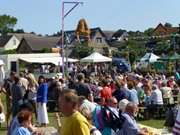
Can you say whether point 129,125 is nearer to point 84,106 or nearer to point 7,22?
point 84,106

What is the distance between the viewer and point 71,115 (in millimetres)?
5973

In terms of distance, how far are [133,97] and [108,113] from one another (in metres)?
7.01

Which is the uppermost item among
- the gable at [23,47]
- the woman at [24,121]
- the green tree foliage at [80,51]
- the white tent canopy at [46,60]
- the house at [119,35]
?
the house at [119,35]

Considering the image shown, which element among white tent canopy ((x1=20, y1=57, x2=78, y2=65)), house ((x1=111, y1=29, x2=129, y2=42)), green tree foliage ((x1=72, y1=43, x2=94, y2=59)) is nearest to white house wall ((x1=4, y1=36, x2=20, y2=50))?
house ((x1=111, y1=29, x2=129, y2=42))

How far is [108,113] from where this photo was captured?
374 inches

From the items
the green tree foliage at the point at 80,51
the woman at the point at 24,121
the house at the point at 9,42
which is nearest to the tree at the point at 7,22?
the house at the point at 9,42

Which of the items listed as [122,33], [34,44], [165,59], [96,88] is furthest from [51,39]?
[96,88]

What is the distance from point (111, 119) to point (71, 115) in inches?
140

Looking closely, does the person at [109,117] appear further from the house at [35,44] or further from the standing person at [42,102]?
the house at [35,44]

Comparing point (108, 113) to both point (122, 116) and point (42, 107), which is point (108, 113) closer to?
point (122, 116)

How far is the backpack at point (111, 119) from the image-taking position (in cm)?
909

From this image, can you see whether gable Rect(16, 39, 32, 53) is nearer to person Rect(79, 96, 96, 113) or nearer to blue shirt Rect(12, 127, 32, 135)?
person Rect(79, 96, 96, 113)

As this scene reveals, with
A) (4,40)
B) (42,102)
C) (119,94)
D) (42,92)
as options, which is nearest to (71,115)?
(119,94)

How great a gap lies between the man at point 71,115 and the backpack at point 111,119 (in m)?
3.03
